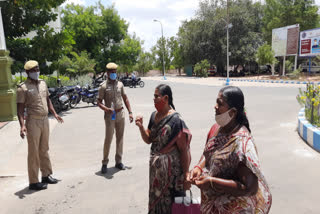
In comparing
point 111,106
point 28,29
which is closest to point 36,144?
point 111,106

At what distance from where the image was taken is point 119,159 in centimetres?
450

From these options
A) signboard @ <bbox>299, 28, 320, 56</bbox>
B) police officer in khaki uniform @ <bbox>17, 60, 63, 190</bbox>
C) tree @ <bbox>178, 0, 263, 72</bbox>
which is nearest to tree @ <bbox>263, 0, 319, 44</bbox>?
tree @ <bbox>178, 0, 263, 72</bbox>

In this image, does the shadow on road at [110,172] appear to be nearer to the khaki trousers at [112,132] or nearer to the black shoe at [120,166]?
the black shoe at [120,166]

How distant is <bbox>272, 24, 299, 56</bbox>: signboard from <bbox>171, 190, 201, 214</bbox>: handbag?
31.2 meters

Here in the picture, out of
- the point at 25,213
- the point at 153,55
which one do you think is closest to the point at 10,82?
the point at 25,213

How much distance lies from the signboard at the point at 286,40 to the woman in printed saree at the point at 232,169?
103 feet

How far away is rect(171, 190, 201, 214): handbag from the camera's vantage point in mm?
2004

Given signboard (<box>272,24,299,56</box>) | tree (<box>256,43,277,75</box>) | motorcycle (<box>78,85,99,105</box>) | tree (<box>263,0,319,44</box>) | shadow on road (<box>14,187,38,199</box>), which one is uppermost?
tree (<box>263,0,319,44</box>)

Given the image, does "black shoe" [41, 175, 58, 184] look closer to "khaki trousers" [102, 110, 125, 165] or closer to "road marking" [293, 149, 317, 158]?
"khaki trousers" [102, 110, 125, 165]

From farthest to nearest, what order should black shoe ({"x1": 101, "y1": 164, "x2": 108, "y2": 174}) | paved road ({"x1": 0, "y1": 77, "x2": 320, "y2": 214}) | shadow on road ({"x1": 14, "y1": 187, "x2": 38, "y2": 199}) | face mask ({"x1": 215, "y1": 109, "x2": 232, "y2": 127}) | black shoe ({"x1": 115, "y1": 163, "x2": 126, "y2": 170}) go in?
black shoe ({"x1": 115, "y1": 163, "x2": 126, "y2": 170}) → black shoe ({"x1": 101, "y1": 164, "x2": 108, "y2": 174}) → shadow on road ({"x1": 14, "y1": 187, "x2": 38, "y2": 199}) → paved road ({"x1": 0, "y1": 77, "x2": 320, "y2": 214}) → face mask ({"x1": 215, "y1": 109, "x2": 232, "y2": 127})

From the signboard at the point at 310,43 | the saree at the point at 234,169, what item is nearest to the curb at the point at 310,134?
the saree at the point at 234,169

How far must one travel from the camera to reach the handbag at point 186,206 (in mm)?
2004

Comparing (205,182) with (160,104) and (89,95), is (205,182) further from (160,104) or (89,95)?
(89,95)

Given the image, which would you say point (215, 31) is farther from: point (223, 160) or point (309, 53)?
point (223, 160)
